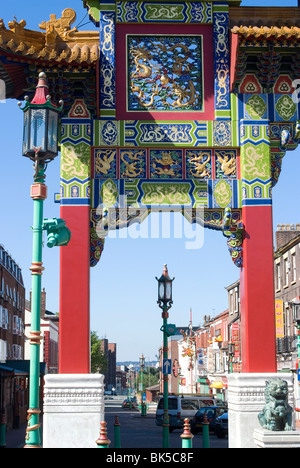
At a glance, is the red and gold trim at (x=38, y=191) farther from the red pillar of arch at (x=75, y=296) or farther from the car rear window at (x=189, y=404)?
the car rear window at (x=189, y=404)

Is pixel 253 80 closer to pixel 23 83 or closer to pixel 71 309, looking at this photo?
pixel 23 83

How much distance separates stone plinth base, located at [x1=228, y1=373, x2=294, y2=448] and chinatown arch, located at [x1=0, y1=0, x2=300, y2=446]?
0.32 meters

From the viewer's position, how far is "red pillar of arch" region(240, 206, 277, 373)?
15.5m

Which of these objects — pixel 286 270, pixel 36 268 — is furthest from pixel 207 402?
pixel 36 268

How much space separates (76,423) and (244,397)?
3636mm

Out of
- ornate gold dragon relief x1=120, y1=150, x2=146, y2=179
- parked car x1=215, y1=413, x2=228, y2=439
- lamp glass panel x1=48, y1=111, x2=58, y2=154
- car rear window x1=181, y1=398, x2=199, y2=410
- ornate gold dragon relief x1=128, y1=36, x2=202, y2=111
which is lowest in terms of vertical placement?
parked car x1=215, y1=413, x2=228, y2=439

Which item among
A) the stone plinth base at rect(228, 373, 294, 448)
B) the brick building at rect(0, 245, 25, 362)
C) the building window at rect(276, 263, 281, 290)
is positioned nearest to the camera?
the stone plinth base at rect(228, 373, 294, 448)

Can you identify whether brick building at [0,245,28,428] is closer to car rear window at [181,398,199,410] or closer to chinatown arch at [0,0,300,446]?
car rear window at [181,398,199,410]

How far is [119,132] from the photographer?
53.7ft

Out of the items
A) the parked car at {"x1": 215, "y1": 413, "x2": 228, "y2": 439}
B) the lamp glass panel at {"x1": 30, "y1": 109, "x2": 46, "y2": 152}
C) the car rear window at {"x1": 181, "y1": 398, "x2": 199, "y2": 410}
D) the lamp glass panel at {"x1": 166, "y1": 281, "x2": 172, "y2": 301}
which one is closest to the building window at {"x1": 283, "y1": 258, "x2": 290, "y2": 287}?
the car rear window at {"x1": 181, "y1": 398, "x2": 199, "y2": 410}

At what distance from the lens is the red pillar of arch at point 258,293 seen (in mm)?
15461

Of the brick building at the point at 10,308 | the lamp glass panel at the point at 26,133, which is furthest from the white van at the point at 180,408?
the lamp glass panel at the point at 26,133

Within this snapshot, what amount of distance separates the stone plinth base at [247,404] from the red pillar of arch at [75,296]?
3.31 metres
